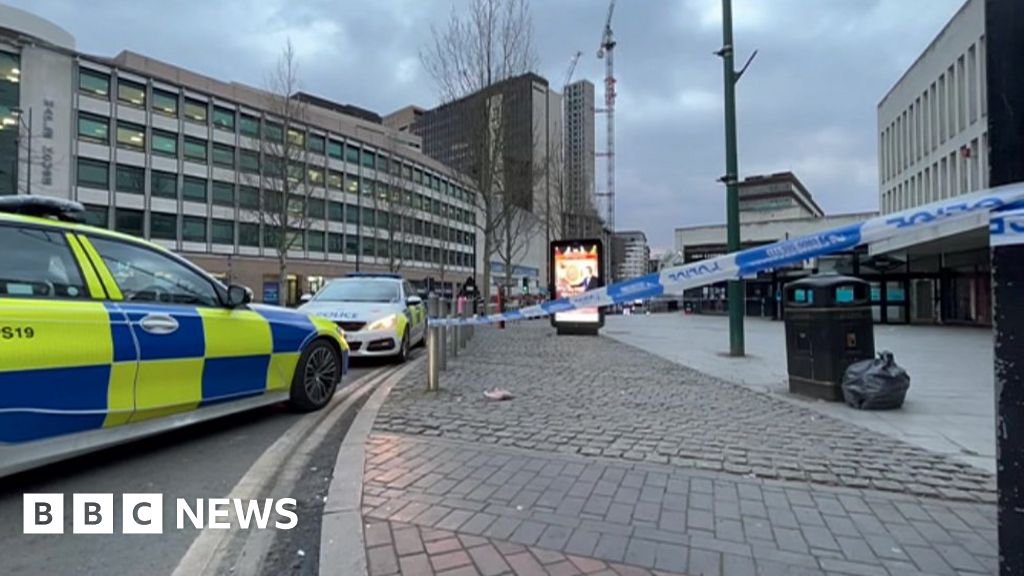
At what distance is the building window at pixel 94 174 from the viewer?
132 feet

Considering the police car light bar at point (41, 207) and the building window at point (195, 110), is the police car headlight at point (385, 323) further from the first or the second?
the building window at point (195, 110)

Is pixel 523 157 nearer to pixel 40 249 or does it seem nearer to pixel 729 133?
pixel 729 133

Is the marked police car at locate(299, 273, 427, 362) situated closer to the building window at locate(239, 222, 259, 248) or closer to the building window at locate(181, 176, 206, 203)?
the building window at locate(181, 176, 206, 203)

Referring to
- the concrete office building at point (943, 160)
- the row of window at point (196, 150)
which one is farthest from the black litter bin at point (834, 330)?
the row of window at point (196, 150)

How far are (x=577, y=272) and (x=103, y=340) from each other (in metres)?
12.3

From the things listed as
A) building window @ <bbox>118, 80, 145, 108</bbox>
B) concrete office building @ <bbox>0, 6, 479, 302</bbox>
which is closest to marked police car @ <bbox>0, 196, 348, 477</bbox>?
concrete office building @ <bbox>0, 6, 479, 302</bbox>

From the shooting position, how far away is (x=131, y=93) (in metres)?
42.8

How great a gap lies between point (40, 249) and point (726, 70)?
36.1 feet

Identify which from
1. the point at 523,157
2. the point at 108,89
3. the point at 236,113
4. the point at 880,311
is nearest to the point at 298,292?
the point at 236,113

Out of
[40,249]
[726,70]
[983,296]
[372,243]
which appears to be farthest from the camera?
[372,243]

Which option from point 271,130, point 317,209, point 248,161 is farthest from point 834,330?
point 317,209

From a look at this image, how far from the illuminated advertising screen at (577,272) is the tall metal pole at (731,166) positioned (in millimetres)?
4406

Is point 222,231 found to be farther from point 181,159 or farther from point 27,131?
point 27,131

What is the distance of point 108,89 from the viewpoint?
4178 cm
